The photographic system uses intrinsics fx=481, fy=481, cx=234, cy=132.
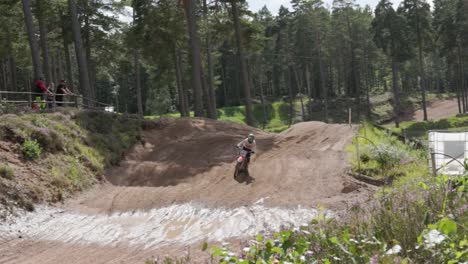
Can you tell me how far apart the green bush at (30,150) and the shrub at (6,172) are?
1297mm

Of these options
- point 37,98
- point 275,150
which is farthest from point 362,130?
point 37,98

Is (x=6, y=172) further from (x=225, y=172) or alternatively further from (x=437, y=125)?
(x=437, y=125)

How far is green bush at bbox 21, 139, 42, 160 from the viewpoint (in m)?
14.6

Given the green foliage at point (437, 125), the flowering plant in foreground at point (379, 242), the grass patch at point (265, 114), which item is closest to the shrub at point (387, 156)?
the flowering plant in foreground at point (379, 242)

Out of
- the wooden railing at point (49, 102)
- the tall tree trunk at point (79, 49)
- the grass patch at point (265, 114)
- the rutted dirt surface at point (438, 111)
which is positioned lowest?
the rutted dirt surface at point (438, 111)

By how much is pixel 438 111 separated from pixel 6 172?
67293 mm

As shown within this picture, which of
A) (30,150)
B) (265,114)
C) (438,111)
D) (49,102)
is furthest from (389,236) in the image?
(438,111)

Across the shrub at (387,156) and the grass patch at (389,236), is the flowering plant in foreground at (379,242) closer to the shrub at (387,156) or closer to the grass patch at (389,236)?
the grass patch at (389,236)

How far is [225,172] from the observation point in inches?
631

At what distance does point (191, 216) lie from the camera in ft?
40.1

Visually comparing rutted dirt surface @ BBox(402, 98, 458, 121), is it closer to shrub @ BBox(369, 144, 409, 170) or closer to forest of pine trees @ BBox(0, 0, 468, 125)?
forest of pine trees @ BBox(0, 0, 468, 125)

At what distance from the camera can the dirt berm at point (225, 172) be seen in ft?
43.0

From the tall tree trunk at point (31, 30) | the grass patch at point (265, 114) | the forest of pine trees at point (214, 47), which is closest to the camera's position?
the tall tree trunk at point (31, 30)

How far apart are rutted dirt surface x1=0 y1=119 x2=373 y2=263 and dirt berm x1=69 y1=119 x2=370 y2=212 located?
4cm
